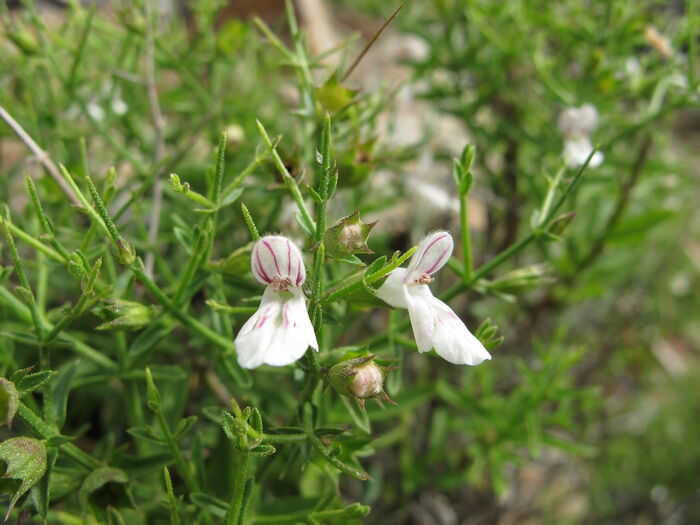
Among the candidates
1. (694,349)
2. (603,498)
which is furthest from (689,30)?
(694,349)

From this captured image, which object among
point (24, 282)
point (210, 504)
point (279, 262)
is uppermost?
point (279, 262)

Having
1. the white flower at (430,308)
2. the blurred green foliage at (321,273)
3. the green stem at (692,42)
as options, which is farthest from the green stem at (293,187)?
the green stem at (692,42)

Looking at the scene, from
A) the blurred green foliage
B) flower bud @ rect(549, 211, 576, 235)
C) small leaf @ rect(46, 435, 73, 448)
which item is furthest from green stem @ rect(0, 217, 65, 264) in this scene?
flower bud @ rect(549, 211, 576, 235)

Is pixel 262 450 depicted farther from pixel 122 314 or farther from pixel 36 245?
pixel 36 245

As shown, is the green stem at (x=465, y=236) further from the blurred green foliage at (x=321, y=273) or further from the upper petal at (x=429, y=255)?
the upper petal at (x=429, y=255)

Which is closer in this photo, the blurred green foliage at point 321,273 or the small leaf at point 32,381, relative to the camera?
the small leaf at point 32,381

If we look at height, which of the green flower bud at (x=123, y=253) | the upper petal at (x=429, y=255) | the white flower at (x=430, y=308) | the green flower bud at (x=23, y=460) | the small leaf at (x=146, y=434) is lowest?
the small leaf at (x=146, y=434)

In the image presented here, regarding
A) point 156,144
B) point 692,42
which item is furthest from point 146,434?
point 692,42
